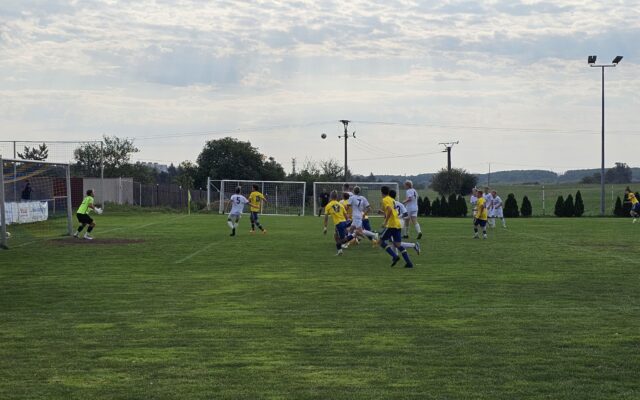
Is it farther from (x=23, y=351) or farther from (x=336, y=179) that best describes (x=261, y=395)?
(x=336, y=179)

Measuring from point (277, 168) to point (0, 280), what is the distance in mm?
86146

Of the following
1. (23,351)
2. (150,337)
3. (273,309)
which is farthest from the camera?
(273,309)

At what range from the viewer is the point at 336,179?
90688 millimetres

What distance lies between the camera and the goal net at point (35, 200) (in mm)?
31780

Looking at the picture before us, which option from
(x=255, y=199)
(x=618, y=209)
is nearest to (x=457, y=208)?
(x=618, y=209)

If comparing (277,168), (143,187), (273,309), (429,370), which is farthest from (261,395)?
(277,168)

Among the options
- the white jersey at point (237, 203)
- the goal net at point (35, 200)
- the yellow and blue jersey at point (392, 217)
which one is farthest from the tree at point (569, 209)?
the yellow and blue jersey at point (392, 217)

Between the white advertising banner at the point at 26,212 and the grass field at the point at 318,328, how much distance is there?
1726 centimetres

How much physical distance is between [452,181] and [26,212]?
204 ft

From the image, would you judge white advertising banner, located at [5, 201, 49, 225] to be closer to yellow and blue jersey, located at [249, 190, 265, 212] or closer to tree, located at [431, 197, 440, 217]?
yellow and blue jersey, located at [249, 190, 265, 212]

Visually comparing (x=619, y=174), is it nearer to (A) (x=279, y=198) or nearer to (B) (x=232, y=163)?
(B) (x=232, y=163)

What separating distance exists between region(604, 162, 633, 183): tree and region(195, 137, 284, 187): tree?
9302 cm

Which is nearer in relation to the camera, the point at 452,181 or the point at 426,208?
the point at 426,208

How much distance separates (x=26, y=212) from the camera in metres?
38.6
